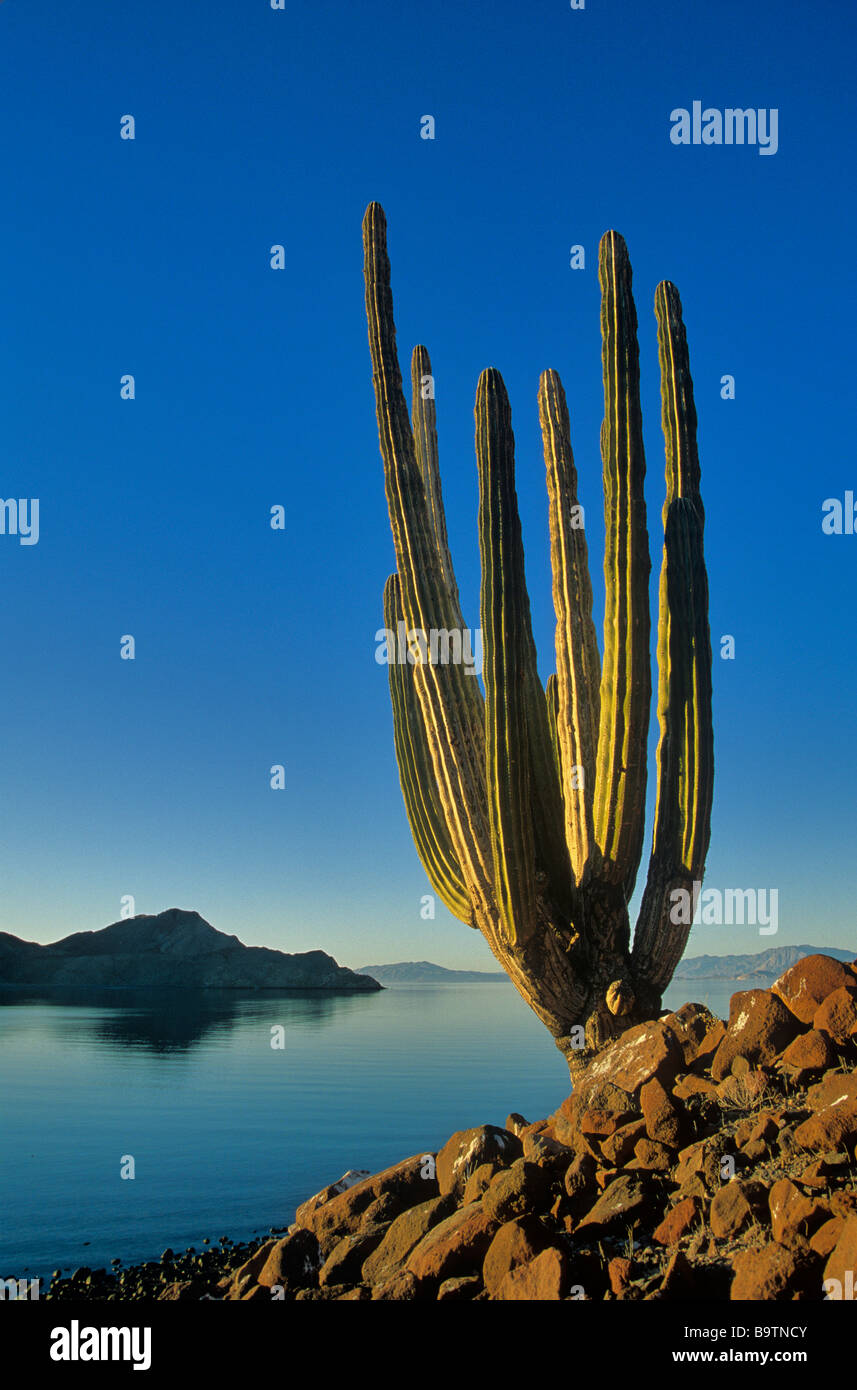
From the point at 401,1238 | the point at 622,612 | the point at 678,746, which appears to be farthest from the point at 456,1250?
the point at 622,612

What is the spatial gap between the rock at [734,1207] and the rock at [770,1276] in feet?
1.18

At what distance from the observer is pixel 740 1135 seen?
16.9 ft

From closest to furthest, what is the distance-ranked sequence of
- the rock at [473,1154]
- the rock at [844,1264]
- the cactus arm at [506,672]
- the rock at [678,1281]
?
the rock at [844,1264] < the rock at [678,1281] < the rock at [473,1154] < the cactus arm at [506,672]

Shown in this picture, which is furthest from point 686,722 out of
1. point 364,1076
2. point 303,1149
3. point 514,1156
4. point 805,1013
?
point 364,1076

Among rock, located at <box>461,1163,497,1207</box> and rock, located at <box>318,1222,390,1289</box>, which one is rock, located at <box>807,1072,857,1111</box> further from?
rock, located at <box>318,1222,390,1289</box>

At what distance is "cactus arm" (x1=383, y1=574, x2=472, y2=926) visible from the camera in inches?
379

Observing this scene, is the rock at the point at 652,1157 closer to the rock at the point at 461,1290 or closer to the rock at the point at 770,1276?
the rock at the point at 461,1290

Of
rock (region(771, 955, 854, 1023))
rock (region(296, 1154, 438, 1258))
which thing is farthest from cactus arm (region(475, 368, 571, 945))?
rock (region(771, 955, 854, 1023))

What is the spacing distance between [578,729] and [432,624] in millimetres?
1801

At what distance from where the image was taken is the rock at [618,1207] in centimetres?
483

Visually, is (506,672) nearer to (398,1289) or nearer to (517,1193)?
(517,1193)

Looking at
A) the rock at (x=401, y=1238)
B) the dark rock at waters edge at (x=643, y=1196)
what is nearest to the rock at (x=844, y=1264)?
the dark rock at waters edge at (x=643, y=1196)

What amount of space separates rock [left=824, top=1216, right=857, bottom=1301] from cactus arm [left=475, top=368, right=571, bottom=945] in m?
4.50
